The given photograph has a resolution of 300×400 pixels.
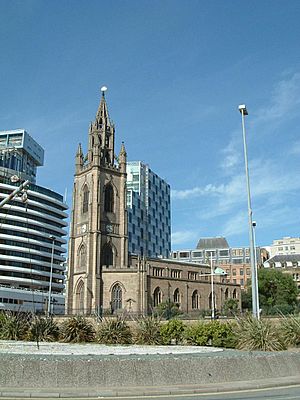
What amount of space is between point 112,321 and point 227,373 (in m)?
12.2

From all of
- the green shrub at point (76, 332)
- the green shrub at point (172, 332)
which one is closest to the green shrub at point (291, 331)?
the green shrub at point (172, 332)

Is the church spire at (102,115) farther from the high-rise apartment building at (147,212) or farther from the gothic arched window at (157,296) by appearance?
the high-rise apartment building at (147,212)

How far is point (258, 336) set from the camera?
19297 millimetres

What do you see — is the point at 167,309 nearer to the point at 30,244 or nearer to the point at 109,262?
the point at 109,262

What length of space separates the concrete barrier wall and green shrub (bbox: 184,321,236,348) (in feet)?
25.4

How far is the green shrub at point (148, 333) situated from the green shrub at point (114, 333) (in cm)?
63

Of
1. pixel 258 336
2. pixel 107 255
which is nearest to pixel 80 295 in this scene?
pixel 107 255

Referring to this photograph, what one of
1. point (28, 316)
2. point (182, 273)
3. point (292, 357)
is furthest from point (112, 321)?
point (182, 273)

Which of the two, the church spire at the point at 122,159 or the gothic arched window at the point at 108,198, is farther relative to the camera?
the church spire at the point at 122,159

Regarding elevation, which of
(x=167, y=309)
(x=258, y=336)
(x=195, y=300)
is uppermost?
(x=195, y=300)

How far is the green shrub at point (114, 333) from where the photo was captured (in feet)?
80.3

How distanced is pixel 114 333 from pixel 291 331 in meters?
9.09

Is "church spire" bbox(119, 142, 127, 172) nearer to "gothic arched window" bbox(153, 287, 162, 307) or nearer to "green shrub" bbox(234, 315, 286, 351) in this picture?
"gothic arched window" bbox(153, 287, 162, 307)

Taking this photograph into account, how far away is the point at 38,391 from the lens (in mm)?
12289
